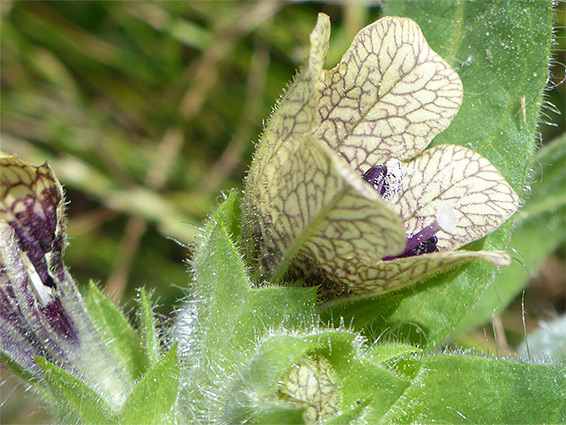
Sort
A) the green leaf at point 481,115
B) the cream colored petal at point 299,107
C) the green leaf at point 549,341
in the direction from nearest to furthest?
the cream colored petal at point 299,107, the green leaf at point 481,115, the green leaf at point 549,341

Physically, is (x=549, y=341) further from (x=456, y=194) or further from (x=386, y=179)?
(x=386, y=179)

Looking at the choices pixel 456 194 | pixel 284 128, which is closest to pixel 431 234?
pixel 456 194

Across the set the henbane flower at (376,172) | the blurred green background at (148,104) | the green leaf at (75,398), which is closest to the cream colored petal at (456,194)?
the henbane flower at (376,172)

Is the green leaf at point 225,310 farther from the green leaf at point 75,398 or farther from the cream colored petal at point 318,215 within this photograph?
the green leaf at point 75,398

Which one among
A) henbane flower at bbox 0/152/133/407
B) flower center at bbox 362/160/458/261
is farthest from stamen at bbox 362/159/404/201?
henbane flower at bbox 0/152/133/407

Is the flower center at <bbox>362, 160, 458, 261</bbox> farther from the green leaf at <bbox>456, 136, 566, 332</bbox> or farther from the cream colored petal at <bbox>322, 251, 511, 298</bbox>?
the green leaf at <bbox>456, 136, 566, 332</bbox>

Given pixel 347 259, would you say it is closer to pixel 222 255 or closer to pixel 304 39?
pixel 222 255

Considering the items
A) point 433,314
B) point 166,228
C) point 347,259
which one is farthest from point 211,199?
point 347,259

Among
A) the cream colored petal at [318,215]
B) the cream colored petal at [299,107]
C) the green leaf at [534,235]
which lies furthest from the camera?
the green leaf at [534,235]
